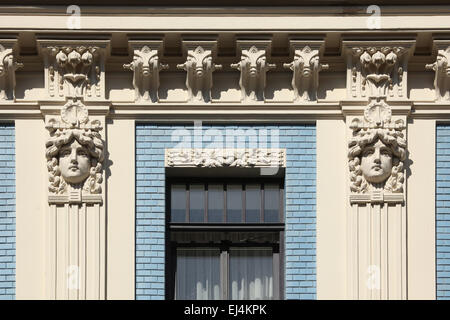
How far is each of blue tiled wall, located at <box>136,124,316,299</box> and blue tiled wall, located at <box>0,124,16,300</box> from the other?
1638mm

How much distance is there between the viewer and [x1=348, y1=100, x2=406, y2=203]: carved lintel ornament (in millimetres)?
34812

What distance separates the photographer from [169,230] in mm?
35219

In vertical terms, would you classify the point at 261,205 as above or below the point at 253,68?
below

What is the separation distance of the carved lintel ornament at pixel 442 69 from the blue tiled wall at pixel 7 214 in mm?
5694

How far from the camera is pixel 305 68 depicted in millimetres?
35312

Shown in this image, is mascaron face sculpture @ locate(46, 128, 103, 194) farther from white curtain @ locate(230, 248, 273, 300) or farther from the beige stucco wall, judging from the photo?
the beige stucco wall

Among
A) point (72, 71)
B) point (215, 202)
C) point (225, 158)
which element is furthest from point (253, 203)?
point (72, 71)

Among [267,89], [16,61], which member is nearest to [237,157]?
[267,89]

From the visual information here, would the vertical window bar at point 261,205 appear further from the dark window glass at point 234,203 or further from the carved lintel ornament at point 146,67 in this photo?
the carved lintel ornament at point 146,67

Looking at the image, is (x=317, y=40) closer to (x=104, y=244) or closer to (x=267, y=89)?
(x=267, y=89)

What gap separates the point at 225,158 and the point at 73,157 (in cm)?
203

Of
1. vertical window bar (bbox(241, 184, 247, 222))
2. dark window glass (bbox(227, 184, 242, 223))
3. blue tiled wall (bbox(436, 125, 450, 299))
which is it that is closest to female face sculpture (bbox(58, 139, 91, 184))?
dark window glass (bbox(227, 184, 242, 223))

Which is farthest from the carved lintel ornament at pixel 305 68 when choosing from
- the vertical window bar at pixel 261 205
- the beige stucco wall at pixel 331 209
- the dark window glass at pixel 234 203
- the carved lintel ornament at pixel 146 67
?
the carved lintel ornament at pixel 146 67

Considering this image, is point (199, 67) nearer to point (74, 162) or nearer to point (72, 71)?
point (72, 71)
